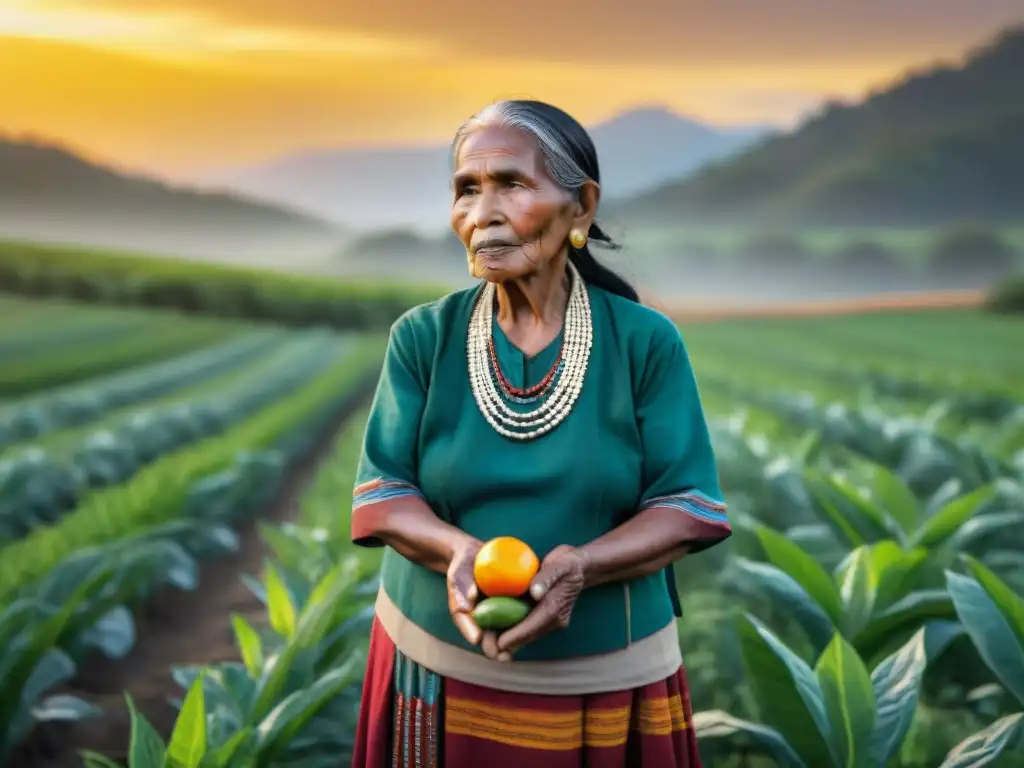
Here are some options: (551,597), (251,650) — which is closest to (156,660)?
(251,650)

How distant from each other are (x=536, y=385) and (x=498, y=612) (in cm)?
31

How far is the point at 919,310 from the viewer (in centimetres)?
845

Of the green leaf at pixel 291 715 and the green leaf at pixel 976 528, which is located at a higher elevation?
the green leaf at pixel 976 528

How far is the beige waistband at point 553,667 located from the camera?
1.37 meters

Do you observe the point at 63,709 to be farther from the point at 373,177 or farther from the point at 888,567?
the point at 373,177

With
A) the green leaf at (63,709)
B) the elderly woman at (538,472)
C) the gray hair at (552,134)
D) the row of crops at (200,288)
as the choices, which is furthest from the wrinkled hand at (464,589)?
the row of crops at (200,288)

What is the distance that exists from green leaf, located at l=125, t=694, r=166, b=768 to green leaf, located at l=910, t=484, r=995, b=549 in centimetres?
172

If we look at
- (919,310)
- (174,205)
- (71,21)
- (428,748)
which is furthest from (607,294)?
(919,310)

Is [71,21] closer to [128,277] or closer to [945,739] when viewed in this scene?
[128,277]

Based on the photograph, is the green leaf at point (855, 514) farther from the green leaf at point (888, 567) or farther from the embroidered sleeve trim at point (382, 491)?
the embroidered sleeve trim at point (382, 491)

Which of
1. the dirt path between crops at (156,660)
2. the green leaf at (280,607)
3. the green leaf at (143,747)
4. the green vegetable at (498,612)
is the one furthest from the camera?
the dirt path between crops at (156,660)

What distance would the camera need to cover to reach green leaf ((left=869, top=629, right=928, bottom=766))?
1841 millimetres

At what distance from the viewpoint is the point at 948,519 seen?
8.51ft

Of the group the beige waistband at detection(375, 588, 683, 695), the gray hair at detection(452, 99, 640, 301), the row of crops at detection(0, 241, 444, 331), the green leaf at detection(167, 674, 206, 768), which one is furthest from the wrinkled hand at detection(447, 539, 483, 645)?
the row of crops at detection(0, 241, 444, 331)
